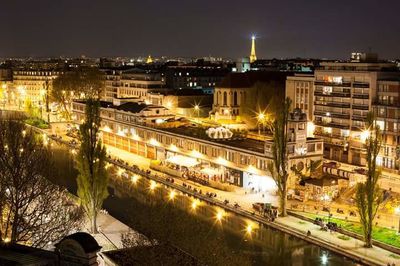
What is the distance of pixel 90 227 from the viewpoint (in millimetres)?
31438

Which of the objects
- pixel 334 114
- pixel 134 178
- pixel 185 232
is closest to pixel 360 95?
pixel 334 114

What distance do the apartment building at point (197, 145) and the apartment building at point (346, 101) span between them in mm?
7820

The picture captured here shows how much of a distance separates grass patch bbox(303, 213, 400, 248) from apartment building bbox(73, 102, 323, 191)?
7.49 metres

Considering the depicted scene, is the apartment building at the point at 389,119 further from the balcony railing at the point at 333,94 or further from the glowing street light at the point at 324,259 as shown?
the glowing street light at the point at 324,259

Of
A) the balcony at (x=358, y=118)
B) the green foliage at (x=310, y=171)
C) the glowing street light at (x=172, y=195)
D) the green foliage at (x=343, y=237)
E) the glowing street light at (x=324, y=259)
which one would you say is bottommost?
the glowing street light at (x=324, y=259)

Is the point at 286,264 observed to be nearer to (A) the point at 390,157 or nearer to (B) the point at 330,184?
(B) the point at 330,184

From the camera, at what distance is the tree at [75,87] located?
283ft

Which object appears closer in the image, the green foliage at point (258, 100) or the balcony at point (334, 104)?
the balcony at point (334, 104)

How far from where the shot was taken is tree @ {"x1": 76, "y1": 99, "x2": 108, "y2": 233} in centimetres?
3128

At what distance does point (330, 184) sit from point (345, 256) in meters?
→ 10.2

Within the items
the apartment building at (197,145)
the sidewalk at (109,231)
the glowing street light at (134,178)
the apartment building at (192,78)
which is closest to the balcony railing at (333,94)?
the apartment building at (197,145)

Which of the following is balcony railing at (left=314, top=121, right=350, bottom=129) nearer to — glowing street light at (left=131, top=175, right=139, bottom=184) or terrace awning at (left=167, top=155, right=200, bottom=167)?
terrace awning at (left=167, top=155, right=200, bottom=167)

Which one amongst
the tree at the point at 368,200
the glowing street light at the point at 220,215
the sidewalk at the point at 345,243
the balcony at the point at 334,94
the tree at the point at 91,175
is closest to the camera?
the sidewalk at the point at 345,243

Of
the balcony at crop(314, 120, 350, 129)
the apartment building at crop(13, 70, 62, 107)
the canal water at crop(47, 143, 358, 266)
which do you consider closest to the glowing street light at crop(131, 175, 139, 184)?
the canal water at crop(47, 143, 358, 266)
